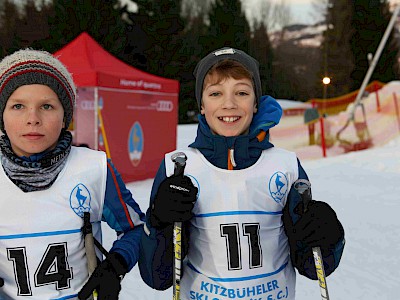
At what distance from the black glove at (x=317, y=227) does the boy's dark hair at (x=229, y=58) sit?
1.91ft

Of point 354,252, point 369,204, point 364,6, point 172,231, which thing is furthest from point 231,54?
point 364,6

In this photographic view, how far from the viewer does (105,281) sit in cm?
175

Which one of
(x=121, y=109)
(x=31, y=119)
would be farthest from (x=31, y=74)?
(x=121, y=109)

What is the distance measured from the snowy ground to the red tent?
2.17 feet

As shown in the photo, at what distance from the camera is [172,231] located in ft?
6.19

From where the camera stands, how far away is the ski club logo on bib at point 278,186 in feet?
6.54

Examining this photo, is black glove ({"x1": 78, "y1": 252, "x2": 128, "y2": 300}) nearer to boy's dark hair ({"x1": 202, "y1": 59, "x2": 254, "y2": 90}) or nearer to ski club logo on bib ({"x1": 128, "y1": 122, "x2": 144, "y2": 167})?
boy's dark hair ({"x1": 202, "y1": 59, "x2": 254, "y2": 90})

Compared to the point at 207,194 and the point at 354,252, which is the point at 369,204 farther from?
the point at 207,194

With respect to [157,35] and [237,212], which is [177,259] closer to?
[237,212]

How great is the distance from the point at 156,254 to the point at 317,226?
0.67 metres

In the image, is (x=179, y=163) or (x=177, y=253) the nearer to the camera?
(x=179, y=163)

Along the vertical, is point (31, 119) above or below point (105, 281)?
above

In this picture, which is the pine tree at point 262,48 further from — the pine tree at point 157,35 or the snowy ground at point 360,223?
the snowy ground at point 360,223

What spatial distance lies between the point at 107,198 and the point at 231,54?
829 millimetres
